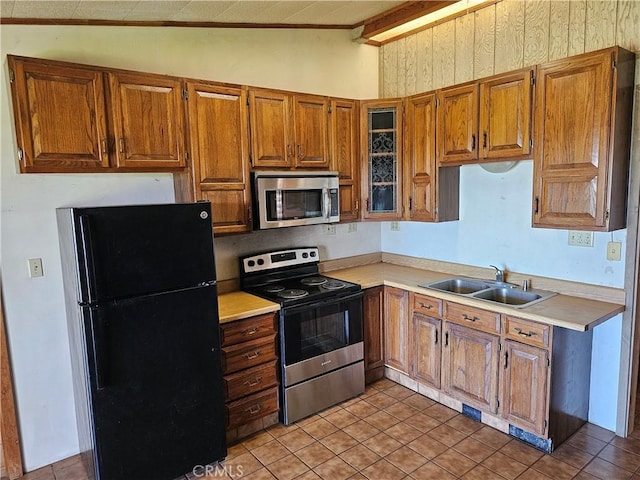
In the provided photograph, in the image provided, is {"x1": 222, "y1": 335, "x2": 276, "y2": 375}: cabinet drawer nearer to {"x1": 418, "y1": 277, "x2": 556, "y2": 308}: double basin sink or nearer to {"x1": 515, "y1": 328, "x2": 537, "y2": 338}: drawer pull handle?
{"x1": 418, "y1": 277, "x2": 556, "y2": 308}: double basin sink

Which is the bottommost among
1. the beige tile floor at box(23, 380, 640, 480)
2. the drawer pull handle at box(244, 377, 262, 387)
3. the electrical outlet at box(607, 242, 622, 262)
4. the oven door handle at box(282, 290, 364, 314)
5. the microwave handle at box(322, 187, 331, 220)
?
the beige tile floor at box(23, 380, 640, 480)

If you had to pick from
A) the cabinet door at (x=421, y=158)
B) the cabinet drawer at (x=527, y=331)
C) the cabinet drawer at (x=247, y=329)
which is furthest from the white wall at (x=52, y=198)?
the cabinet drawer at (x=527, y=331)

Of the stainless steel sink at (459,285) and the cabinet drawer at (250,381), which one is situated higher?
the stainless steel sink at (459,285)

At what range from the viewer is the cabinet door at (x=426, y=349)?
311 cm

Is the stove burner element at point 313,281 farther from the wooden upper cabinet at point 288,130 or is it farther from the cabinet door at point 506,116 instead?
the cabinet door at point 506,116

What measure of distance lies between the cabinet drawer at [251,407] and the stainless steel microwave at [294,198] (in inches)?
44.7

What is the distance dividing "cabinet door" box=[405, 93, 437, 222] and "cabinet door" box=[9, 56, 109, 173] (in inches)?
86.4

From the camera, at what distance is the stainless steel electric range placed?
2.91 meters

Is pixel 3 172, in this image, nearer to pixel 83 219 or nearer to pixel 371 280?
pixel 83 219

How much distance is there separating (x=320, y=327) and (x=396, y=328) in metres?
0.72

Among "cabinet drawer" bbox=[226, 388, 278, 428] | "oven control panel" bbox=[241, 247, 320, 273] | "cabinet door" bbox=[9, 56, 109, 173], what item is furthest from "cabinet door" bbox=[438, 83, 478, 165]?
"cabinet door" bbox=[9, 56, 109, 173]

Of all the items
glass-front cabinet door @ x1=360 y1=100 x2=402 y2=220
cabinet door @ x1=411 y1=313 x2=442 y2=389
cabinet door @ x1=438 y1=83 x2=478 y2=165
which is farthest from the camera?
glass-front cabinet door @ x1=360 y1=100 x2=402 y2=220

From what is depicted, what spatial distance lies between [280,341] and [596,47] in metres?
2.71

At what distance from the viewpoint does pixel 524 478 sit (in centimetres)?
236
